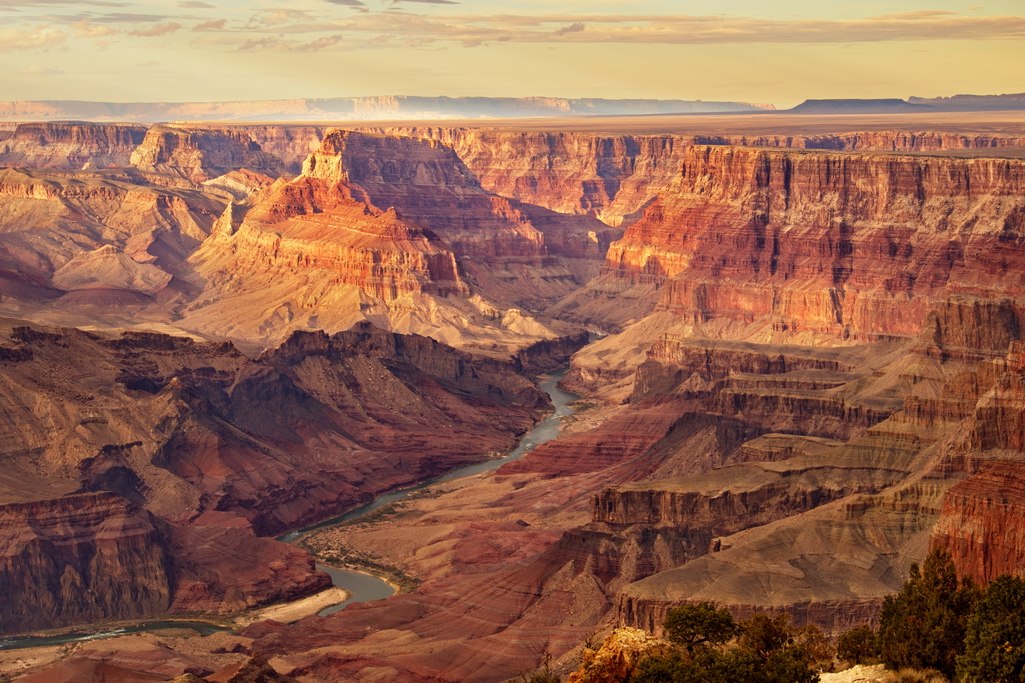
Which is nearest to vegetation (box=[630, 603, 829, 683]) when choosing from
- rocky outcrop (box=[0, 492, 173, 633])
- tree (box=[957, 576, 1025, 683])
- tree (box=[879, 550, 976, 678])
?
tree (box=[879, 550, 976, 678])

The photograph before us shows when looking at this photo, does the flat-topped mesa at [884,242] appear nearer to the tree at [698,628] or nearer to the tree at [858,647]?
the tree at [858,647]

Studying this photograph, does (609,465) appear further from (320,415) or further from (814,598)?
(814,598)

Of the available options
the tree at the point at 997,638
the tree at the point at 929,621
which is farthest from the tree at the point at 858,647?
the tree at the point at 997,638

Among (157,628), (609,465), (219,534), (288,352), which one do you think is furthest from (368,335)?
(157,628)

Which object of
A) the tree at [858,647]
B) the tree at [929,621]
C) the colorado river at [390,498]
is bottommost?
the colorado river at [390,498]

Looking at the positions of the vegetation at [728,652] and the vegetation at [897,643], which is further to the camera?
the vegetation at [728,652]

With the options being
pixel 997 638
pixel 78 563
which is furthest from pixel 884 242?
pixel 997 638
